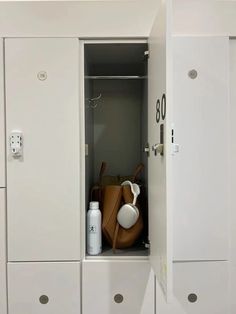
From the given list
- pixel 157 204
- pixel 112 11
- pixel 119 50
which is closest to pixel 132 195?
pixel 157 204

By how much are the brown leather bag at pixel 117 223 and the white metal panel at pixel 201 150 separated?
0.91ft

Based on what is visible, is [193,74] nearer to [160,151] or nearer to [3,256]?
[160,151]

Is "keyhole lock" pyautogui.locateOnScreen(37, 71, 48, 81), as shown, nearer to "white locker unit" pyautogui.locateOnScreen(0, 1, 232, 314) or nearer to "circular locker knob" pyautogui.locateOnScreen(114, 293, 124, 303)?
"white locker unit" pyautogui.locateOnScreen(0, 1, 232, 314)

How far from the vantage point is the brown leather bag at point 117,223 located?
1.71 meters

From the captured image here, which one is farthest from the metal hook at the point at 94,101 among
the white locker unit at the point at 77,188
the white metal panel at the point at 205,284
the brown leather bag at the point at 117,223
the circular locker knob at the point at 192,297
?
the circular locker knob at the point at 192,297

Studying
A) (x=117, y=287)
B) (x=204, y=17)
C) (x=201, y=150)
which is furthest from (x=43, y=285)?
(x=204, y=17)

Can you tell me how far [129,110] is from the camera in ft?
7.56

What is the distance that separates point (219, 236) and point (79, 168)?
0.82 metres

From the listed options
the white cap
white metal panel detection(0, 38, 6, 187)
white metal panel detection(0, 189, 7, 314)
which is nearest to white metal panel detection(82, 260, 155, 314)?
the white cap

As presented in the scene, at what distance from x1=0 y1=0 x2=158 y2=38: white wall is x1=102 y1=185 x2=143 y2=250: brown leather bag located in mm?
872

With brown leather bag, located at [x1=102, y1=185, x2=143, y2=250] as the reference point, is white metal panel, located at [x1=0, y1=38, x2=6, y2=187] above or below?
above

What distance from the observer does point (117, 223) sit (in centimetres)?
170

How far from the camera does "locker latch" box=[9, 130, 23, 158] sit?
1.54 metres

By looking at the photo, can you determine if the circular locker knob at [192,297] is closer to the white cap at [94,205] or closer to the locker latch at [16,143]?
the white cap at [94,205]
